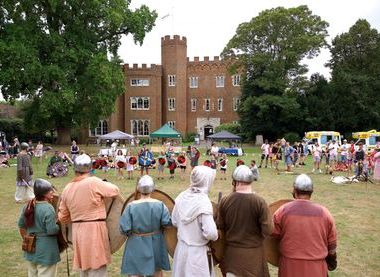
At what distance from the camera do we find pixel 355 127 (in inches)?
1740

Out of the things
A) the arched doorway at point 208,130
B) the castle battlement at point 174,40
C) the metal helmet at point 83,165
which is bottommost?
the metal helmet at point 83,165

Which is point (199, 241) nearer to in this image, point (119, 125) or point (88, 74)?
point (88, 74)

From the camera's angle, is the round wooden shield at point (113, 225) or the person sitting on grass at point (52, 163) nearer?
the round wooden shield at point (113, 225)

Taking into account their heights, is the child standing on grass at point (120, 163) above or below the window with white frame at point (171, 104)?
below

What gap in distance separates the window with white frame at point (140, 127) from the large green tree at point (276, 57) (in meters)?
15.6

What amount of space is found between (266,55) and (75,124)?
20081 millimetres

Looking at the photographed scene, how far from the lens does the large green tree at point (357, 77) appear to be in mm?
43062

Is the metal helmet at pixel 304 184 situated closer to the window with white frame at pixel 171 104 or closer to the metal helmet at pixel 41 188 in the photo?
the metal helmet at pixel 41 188

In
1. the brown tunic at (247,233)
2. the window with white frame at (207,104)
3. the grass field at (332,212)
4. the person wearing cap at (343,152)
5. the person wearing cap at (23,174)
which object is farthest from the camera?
the window with white frame at (207,104)

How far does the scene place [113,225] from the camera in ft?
17.0

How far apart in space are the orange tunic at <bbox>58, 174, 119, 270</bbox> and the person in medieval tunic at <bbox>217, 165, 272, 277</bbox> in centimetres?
151

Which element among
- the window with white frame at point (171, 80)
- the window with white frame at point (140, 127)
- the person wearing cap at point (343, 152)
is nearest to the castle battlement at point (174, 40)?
the window with white frame at point (171, 80)

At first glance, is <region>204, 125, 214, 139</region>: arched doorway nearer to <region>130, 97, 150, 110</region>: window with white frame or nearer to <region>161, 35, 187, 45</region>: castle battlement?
<region>130, 97, 150, 110</region>: window with white frame

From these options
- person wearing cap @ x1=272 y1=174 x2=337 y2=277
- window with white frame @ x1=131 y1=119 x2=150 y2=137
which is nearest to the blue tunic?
person wearing cap @ x1=272 y1=174 x2=337 y2=277
